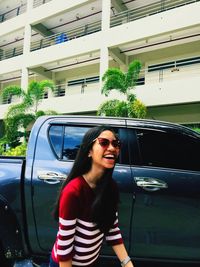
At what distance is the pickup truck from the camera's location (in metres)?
2.47

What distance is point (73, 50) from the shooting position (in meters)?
17.2

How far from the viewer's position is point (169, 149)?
266 centimetres

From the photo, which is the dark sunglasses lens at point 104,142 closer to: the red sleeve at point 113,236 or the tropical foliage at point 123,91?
the red sleeve at point 113,236

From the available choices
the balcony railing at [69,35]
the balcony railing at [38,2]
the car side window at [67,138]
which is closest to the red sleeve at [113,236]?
the car side window at [67,138]

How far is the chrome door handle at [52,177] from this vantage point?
8.39 feet

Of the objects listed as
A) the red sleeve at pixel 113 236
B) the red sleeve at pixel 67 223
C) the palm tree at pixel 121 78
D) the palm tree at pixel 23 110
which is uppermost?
the palm tree at pixel 121 78

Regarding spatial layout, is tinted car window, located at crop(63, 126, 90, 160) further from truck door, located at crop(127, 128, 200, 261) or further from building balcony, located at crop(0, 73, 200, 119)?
building balcony, located at crop(0, 73, 200, 119)

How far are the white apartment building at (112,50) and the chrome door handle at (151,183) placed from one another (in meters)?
10.8

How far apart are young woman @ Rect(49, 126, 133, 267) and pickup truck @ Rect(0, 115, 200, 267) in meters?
0.92

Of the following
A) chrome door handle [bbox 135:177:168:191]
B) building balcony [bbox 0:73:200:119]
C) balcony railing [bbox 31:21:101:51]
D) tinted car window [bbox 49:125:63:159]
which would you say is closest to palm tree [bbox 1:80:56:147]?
building balcony [bbox 0:73:200:119]

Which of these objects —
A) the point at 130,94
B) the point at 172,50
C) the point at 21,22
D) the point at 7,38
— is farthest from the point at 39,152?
the point at 7,38

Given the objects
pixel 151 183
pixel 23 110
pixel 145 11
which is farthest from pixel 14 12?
pixel 151 183

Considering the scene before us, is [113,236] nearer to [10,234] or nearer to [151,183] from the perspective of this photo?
[151,183]

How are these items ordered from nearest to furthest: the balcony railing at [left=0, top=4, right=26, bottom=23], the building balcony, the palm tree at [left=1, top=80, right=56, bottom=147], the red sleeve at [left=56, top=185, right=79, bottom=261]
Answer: the red sleeve at [left=56, top=185, right=79, bottom=261] < the building balcony < the palm tree at [left=1, top=80, right=56, bottom=147] < the balcony railing at [left=0, top=4, right=26, bottom=23]
